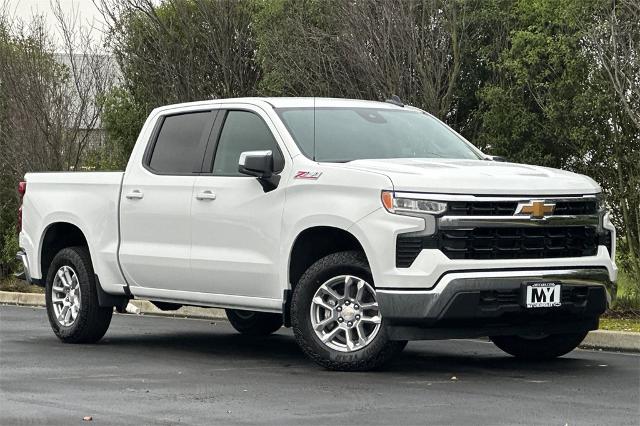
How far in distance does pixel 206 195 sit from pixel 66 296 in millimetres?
2324

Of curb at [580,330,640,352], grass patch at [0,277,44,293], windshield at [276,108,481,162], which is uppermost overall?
windshield at [276,108,481,162]

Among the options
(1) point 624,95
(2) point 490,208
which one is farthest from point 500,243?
(1) point 624,95

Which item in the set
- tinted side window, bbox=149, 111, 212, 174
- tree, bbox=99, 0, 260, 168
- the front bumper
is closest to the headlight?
the front bumper

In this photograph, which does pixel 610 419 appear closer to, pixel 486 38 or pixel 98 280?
pixel 98 280

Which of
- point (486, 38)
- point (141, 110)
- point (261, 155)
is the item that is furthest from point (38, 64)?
point (261, 155)

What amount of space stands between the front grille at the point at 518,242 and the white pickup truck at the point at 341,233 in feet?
0.04

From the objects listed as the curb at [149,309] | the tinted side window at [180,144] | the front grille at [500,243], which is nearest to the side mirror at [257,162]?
the tinted side window at [180,144]

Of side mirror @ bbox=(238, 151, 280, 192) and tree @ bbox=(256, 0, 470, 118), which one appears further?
tree @ bbox=(256, 0, 470, 118)

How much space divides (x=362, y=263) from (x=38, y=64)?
558 inches

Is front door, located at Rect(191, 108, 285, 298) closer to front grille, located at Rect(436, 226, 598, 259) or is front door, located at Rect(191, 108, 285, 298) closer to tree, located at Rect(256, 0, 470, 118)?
front grille, located at Rect(436, 226, 598, 259)

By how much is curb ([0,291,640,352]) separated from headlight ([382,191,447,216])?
10.3 feet

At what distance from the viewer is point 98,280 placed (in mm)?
13086

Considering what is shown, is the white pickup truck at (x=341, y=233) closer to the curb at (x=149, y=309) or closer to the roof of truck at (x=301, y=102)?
the roof of truck at (x=301, y=102)

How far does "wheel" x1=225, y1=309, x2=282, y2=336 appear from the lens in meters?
14.2
